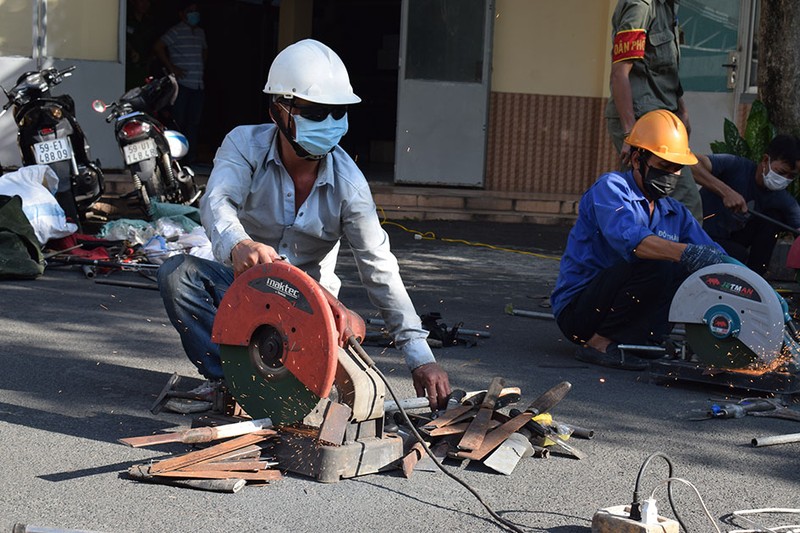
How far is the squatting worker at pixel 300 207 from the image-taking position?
15.8ft

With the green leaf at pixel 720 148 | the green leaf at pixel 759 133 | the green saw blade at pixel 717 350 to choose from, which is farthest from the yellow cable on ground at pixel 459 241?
the green saw blade at pixel 717 350

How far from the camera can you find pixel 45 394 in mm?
5477

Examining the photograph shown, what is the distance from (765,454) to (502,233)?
23.3 ft

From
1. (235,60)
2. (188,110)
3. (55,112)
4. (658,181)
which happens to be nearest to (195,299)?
(658,181)

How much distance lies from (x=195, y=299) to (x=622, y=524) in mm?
2142

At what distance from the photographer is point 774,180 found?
852 cm

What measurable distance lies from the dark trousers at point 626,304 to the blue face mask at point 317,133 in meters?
2.29

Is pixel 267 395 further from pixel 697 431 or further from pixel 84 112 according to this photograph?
pixel 84 112

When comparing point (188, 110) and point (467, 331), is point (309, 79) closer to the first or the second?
point (467, 331)

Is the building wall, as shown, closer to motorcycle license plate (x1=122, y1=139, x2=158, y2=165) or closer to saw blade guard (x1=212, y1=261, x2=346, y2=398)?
motorcycle license plate (x1=122, y1=139, x2=158, y2=165)

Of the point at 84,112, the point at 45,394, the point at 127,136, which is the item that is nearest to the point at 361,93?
the point at 84,112

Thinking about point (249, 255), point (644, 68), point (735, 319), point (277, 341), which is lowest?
point (735, 319)

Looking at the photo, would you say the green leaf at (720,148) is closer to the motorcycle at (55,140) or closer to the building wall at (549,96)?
the building wall at (549,96)

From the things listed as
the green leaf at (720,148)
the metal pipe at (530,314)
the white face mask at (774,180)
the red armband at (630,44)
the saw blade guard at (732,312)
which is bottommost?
the metal pipe at (530,314)
